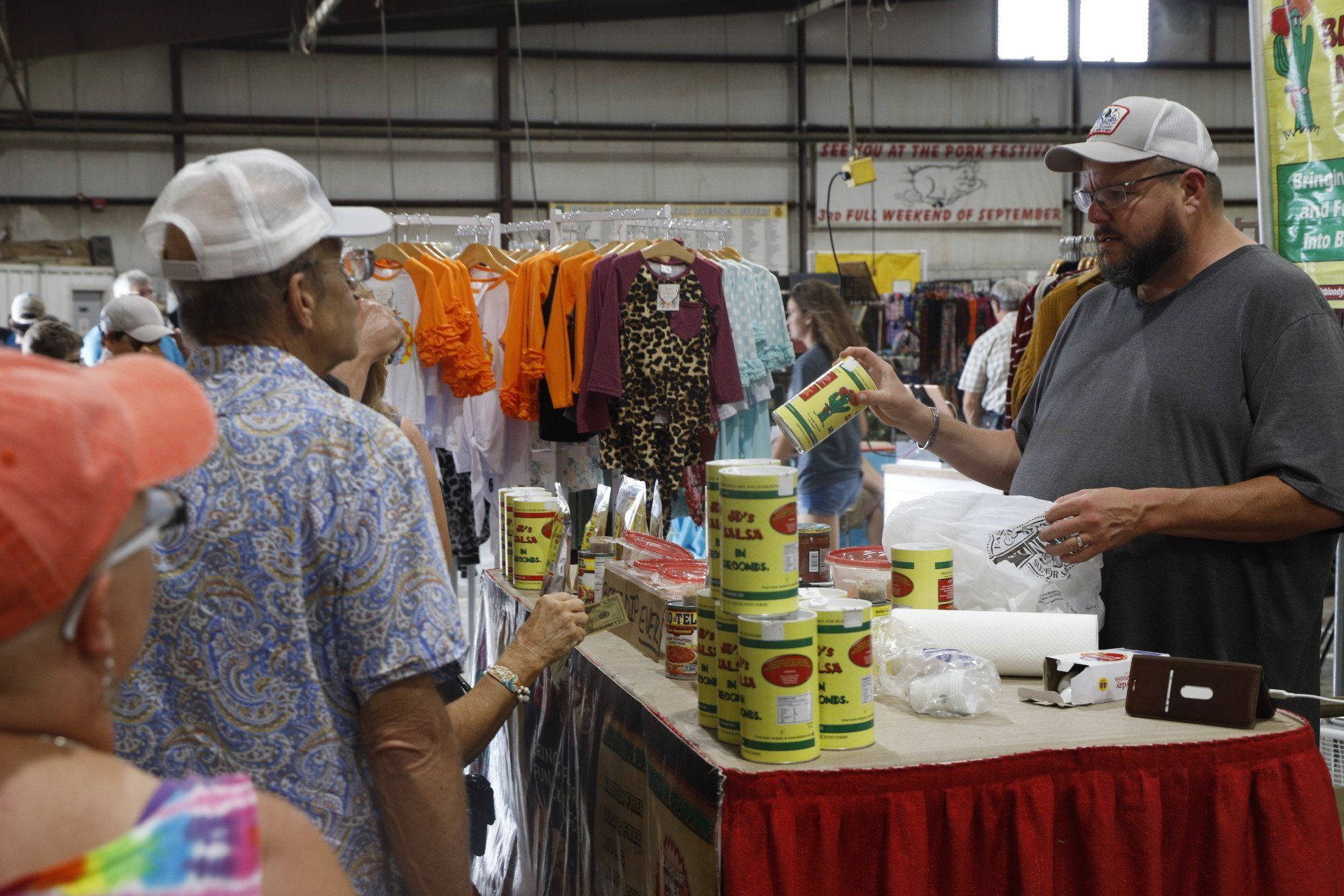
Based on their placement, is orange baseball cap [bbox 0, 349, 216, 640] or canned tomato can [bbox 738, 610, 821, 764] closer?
orange baseball cap [bbox 0, 349, 216, 640]

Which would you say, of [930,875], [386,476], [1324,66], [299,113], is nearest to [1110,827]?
[930,875]

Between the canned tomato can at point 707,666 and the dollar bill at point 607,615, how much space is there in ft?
1.17

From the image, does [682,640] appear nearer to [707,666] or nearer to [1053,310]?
[707,666]


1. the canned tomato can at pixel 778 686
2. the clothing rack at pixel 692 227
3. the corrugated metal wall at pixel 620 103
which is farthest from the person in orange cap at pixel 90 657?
the corrugated metal wall at pixel 620 103

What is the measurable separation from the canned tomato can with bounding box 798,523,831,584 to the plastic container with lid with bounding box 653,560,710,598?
0.63 feet

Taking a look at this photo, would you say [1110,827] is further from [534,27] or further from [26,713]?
[534,27]

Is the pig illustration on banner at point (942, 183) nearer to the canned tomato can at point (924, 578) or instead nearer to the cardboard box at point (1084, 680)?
the canned tomato can at point (924, 578)

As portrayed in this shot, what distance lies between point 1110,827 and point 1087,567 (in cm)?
68

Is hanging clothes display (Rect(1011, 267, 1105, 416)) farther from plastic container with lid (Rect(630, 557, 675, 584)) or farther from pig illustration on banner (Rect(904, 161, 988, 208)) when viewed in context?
pig illustration on banner (Rect(904, 161, 988, 208))

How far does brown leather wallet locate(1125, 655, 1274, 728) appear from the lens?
176 cm

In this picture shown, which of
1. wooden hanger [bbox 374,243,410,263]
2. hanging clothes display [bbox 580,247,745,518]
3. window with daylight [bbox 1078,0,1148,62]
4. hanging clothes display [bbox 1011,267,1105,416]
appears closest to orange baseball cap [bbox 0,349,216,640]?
hanging clothes display [bbox 1011,267,1105,416]

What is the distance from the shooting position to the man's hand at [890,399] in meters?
2.58

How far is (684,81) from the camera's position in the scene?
49.0 feet

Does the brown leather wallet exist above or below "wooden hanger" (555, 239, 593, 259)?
below
